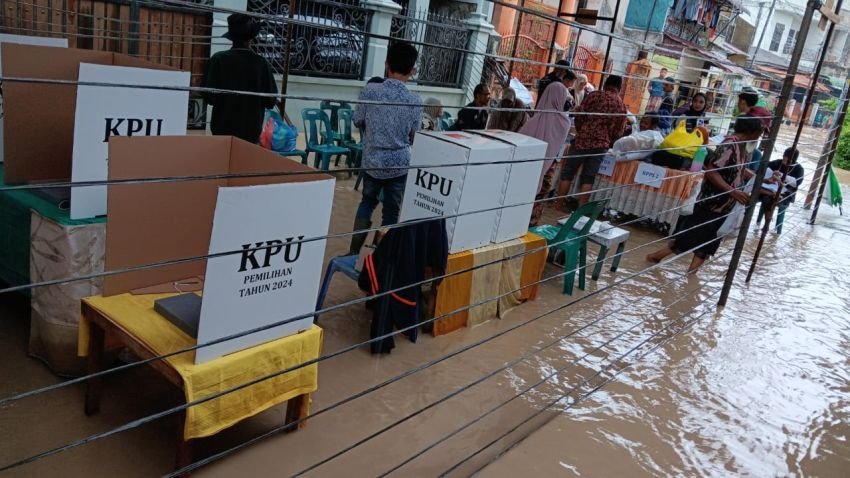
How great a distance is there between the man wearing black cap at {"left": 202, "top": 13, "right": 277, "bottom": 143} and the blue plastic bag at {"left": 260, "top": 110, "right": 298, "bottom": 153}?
5.27 ft

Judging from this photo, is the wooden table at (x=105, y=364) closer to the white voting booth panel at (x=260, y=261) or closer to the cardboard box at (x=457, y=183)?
the white voting booth panel at (x=260, y=261)

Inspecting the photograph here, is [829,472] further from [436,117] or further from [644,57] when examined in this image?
[644,57]

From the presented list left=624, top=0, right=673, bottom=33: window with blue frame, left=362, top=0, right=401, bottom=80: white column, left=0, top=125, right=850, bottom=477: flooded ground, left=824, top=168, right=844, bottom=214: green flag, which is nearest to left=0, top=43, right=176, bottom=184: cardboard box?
left=0, top=125, right=850, bottom=477: flooded ground

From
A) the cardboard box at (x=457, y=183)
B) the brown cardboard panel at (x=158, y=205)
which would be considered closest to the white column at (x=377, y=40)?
the cardboard box at (x=457, y=183)

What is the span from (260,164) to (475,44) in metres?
10.2

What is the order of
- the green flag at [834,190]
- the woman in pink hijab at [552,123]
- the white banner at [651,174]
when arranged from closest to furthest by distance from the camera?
the woman in pink hijab at [552,123] < the white banner at [651,174] < the green flag at [834,190]

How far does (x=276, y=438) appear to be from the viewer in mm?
2672

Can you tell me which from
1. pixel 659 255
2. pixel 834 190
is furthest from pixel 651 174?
pixel 834 190

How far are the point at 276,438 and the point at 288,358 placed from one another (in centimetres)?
44

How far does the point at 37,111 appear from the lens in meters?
2.88

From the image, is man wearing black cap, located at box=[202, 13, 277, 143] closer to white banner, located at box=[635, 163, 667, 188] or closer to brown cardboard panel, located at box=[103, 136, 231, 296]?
brown cardboard panel, located at box=[103, 136, 231, 296]

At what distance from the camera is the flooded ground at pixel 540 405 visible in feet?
8.45

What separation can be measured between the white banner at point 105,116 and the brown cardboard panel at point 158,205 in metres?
0.28

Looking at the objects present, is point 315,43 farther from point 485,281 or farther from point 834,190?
point 834,190
